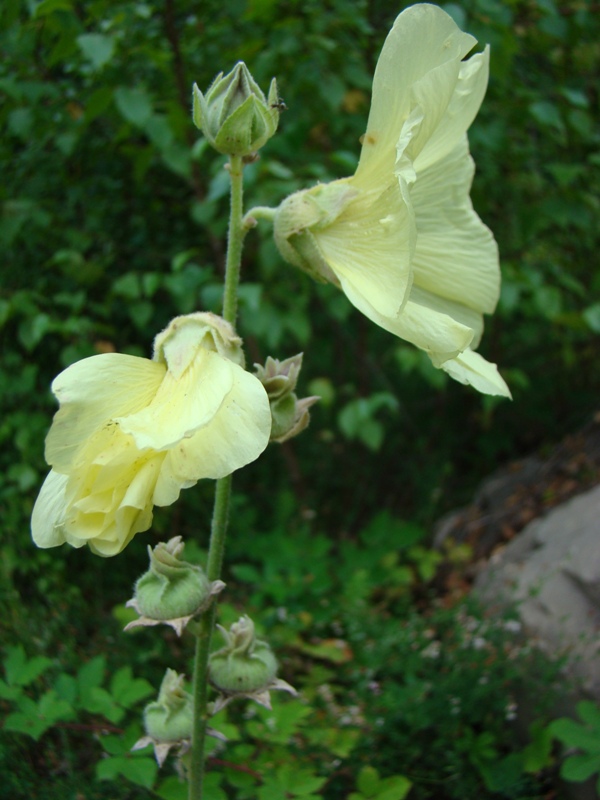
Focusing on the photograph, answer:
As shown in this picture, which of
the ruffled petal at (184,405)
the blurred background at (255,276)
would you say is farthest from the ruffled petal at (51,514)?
the blurred background at (255,276)

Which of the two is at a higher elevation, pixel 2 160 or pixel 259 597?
pixel 2 160

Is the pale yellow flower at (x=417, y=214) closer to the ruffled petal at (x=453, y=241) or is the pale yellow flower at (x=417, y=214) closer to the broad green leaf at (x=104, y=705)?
the ruffled petal at (x=453, y=241)

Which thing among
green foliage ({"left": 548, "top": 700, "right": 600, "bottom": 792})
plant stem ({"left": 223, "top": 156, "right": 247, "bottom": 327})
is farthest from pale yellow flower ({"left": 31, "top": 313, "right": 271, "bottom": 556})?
green foliage ({"left": 548, "top": 700, "right": 600, "bottom": 792})

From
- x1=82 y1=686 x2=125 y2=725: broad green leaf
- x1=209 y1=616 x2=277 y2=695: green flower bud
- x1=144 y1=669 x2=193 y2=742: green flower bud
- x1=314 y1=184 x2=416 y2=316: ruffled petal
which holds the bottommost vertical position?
x1=82 y1=686 x2=125 y2=725: broad green leaf

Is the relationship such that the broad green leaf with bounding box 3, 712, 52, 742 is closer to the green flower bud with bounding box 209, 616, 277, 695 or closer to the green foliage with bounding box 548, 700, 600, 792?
the green flower bud with bounding box 209, 616, 277, 695

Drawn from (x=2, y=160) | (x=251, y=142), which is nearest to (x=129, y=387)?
(x=251, y=142)

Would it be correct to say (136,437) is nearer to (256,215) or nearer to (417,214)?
(256,215)

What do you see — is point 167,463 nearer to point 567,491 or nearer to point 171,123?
point 171,123
